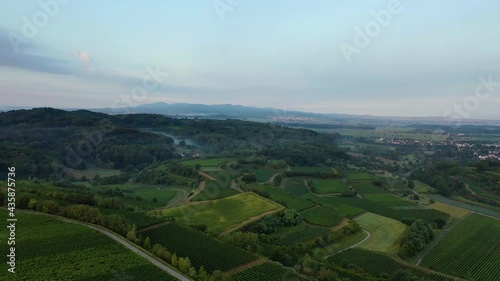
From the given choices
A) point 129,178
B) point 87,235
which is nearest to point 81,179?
point 129,178

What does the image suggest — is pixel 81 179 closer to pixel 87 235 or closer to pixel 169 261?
pixel 87 235

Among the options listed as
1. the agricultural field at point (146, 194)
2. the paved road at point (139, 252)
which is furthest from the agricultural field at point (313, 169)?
the paved road at point (139, 252)

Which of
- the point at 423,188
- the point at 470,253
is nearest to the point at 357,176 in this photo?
the point at 423,188

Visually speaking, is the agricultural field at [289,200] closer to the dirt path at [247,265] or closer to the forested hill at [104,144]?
the dirt path at [247,265]

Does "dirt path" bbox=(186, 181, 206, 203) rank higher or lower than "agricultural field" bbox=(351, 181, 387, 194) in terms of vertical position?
higher

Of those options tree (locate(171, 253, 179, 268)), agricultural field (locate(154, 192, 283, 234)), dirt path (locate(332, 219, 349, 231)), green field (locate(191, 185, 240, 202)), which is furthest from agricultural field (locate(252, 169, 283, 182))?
tree (locate(171, 253, 179, 268))

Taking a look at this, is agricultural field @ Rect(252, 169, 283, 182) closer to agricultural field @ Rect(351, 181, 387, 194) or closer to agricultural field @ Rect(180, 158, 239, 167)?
agricultural field @ Rect(180, 158, 239, 167)
